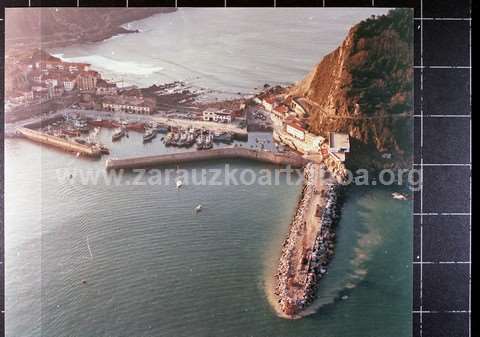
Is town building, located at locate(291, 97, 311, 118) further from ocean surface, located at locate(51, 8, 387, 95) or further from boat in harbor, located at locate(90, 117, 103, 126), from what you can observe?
boat in harbor, located at locate(90, 117, 103, 126)

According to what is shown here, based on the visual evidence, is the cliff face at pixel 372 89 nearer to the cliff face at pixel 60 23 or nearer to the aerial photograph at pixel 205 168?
the aerial photograph at pixel 205 168

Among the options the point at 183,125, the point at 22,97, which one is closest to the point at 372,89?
the point at 183,125

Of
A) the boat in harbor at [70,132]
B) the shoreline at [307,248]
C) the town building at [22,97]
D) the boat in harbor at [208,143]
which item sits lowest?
the shoreline at [307,248]

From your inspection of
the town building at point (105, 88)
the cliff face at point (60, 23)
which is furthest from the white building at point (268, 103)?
the town building at point (105, 88)

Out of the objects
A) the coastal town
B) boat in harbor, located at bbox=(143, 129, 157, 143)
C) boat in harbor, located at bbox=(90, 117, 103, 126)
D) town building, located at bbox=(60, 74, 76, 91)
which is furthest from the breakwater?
town building, located at bbox=(60, 74, 76, 91)

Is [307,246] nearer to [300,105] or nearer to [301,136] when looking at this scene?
[301,136]

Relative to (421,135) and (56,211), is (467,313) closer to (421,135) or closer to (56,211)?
(421,135)
